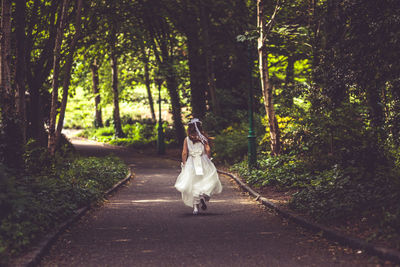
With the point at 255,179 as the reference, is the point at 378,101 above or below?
above

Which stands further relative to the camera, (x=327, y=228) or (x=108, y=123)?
(x=108, y=123)

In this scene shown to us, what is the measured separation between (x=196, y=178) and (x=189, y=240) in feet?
10.4

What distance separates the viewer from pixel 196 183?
1081cm

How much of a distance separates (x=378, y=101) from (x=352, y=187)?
3758 millimetres

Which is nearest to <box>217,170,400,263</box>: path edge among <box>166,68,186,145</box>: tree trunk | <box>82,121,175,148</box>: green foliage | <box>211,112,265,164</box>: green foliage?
<box>211,112,265,164</box>: green foliage

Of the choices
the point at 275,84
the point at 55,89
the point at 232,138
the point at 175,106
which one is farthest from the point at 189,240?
the point at 175,106

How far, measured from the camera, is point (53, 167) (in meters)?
13.7

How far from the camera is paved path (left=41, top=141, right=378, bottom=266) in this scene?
21.2ft

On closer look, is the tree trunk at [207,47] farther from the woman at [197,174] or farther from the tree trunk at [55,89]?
the woman at [197,174]

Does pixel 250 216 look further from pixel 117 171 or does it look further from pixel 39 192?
pixel 117 171

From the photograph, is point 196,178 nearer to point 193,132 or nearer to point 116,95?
point 193,132

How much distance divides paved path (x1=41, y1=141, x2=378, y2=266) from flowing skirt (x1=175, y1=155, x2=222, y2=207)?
410mm

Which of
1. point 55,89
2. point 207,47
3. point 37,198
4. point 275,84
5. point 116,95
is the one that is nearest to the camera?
point 37,198

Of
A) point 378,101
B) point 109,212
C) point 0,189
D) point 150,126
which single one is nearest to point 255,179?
point 378,101
